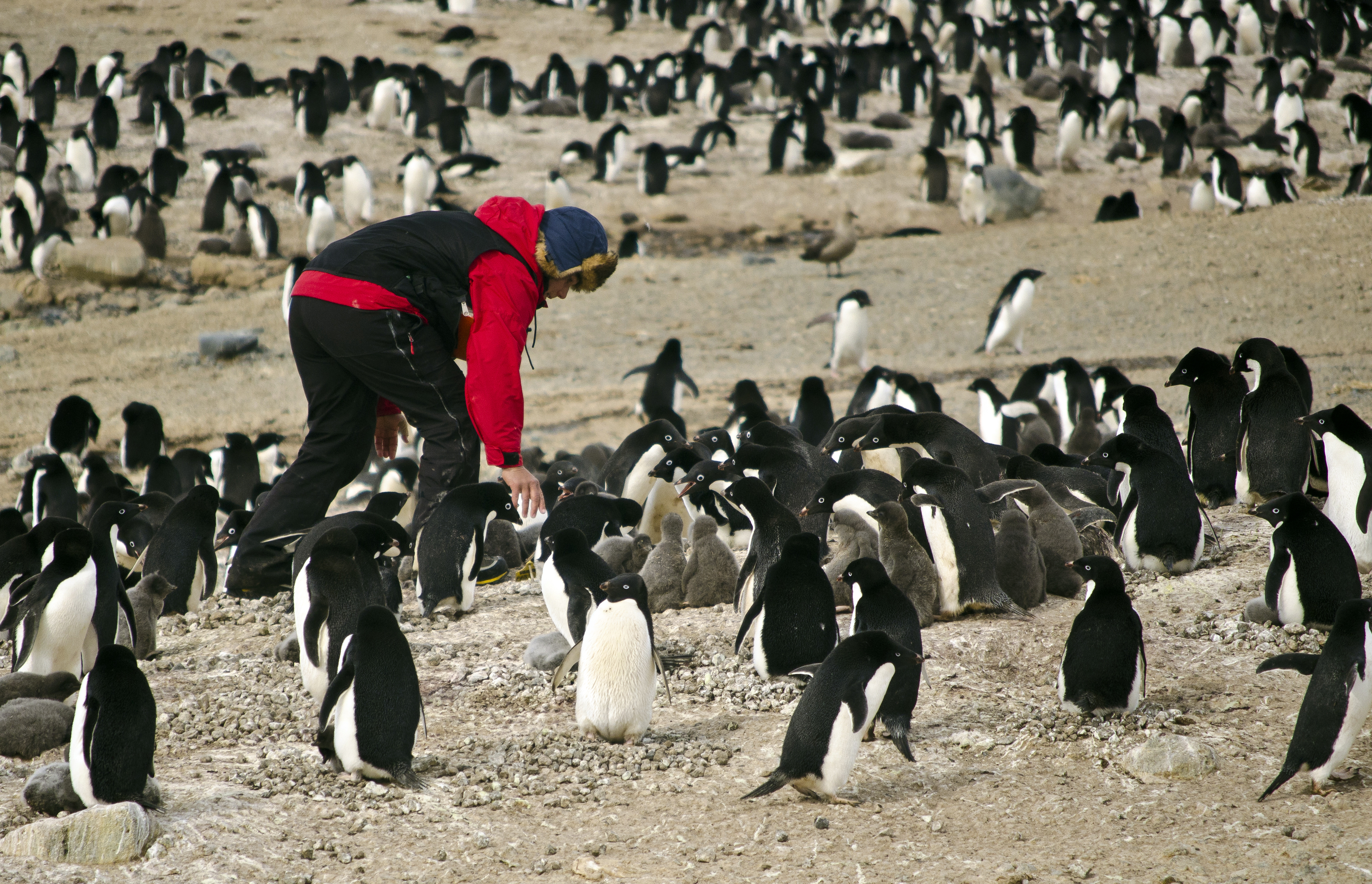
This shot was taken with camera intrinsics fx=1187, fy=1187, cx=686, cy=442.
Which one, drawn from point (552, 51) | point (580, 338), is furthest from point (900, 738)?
point (552, 51)

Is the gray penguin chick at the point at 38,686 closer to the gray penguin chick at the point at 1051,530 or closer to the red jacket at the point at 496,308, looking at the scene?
the red jacket at the point at 496,308

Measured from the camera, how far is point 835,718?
338 cm

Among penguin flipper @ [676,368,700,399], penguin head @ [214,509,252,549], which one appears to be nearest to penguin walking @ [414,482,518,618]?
penguin head @ [214,509,252,549]

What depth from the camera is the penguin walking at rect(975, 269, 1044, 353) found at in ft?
38.4

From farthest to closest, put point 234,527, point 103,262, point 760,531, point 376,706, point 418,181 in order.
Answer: point 418,181
point 103,262
point 234,527
point 760,531
point 376,706

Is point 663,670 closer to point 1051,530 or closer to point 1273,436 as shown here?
point 1051,530

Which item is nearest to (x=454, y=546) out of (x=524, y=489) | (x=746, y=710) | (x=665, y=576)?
(x=524, y=489)

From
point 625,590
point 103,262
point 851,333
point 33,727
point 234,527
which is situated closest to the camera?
point 33,727

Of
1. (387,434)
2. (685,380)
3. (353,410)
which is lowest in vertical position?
(685,380)

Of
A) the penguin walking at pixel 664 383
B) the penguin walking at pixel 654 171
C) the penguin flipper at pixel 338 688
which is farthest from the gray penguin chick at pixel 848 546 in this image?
the penguin walking at pixel 654 171

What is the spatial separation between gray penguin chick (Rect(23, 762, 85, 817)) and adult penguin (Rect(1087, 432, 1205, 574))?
13.7 feet

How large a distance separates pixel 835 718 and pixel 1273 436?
353 centimetres

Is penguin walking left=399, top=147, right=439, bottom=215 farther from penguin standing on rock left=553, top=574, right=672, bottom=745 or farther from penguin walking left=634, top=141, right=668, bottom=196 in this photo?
A: penguin standing on rock left=553, top=574, right=672, bottom=745

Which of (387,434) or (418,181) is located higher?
(418,181)
